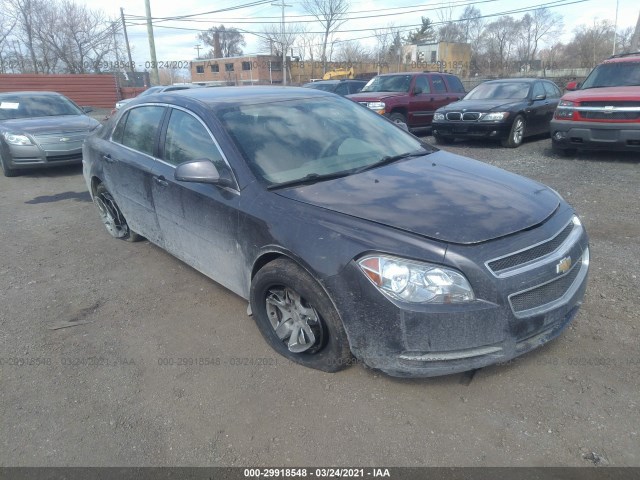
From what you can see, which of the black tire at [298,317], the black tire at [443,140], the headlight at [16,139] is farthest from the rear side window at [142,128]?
the black tire at [443,140]

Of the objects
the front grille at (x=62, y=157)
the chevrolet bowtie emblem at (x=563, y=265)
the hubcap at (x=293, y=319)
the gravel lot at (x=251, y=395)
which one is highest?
the front grille at (x=62, y=157)

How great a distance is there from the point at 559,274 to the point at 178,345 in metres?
2.47

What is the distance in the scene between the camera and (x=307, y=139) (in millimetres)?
3424

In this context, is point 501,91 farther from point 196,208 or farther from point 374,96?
point 196,208

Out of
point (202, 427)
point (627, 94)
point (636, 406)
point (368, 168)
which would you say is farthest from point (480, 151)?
point (202, 427)

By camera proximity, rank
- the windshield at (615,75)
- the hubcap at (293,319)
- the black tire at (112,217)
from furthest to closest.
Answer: the windshield at (615,75)
the black tire at (112,217)
the hubcap at (293,319)

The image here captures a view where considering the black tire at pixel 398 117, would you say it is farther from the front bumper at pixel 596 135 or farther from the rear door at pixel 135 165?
the rear door at pixel 135 165

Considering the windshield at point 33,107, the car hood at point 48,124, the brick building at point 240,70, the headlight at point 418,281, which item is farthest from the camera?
the brick building at point 240,70

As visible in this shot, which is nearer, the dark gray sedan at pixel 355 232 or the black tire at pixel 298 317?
the dark gray sedan at pixel 355 232

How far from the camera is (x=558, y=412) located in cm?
249

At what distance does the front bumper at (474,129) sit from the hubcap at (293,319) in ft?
26.9

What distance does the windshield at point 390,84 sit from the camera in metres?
12.2

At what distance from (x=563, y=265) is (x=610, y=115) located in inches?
256

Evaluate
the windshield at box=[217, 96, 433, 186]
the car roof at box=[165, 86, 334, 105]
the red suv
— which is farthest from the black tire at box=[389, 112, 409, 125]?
the windshield at box=[217, 96, 433, 186]
